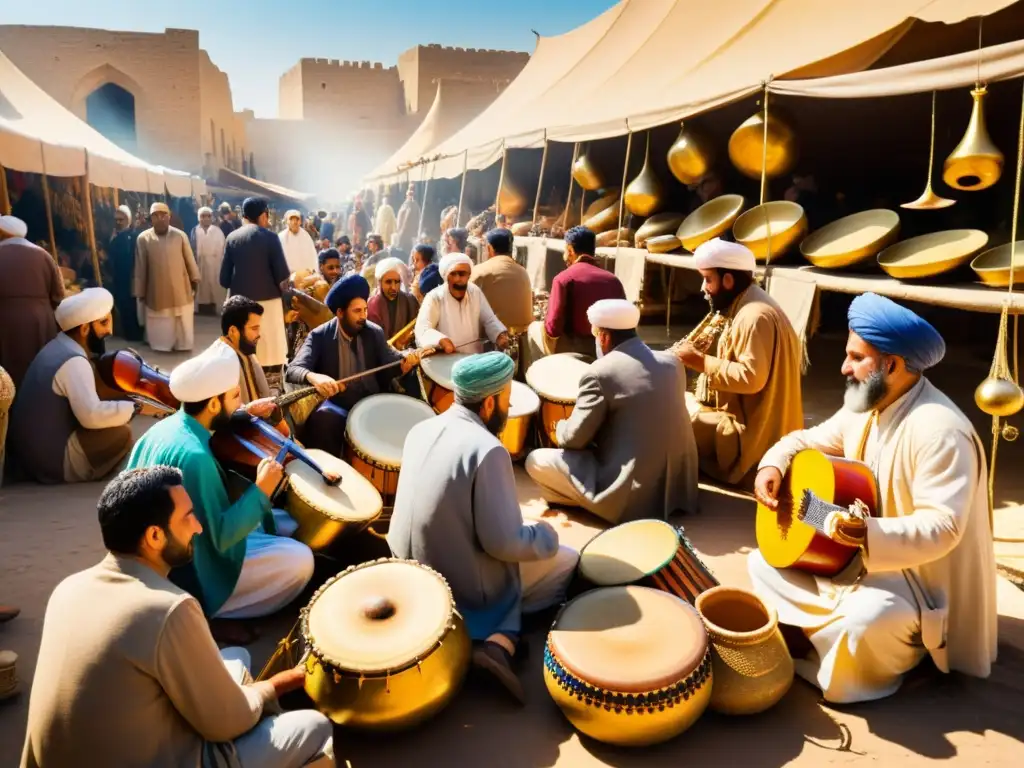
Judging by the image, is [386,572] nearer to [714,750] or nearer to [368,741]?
[368,741]

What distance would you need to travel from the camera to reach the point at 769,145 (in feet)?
19.5

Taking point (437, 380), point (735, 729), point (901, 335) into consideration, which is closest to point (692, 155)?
point (437, 380)

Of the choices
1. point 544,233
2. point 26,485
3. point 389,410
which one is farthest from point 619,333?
point 544,233

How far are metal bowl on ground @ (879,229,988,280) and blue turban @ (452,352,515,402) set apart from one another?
320 cm

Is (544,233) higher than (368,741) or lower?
higher

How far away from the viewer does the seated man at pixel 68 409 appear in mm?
4473

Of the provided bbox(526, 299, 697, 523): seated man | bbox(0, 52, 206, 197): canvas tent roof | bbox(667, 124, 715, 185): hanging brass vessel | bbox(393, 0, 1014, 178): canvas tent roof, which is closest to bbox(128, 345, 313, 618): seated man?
bbox(526, 299, 697, 523): seated man

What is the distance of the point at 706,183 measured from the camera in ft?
24.9

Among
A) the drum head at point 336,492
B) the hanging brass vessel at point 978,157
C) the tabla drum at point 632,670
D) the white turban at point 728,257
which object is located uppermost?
the hanging brass vessel at point 978,157

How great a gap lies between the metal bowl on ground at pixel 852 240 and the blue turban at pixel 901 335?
108 inches

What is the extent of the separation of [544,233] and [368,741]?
828 cm

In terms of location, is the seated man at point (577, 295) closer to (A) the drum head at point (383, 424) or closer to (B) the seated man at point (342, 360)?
(B) the seated man at point (342, 360)

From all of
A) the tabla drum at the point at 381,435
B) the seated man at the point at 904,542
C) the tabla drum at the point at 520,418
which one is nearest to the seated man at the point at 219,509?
the tabla drum at the point at 381,435

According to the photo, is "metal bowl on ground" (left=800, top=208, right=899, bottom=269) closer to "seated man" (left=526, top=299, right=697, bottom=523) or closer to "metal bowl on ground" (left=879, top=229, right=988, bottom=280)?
"metal bowl on ground" (left=879, top=229, right=988, bottom=280)
